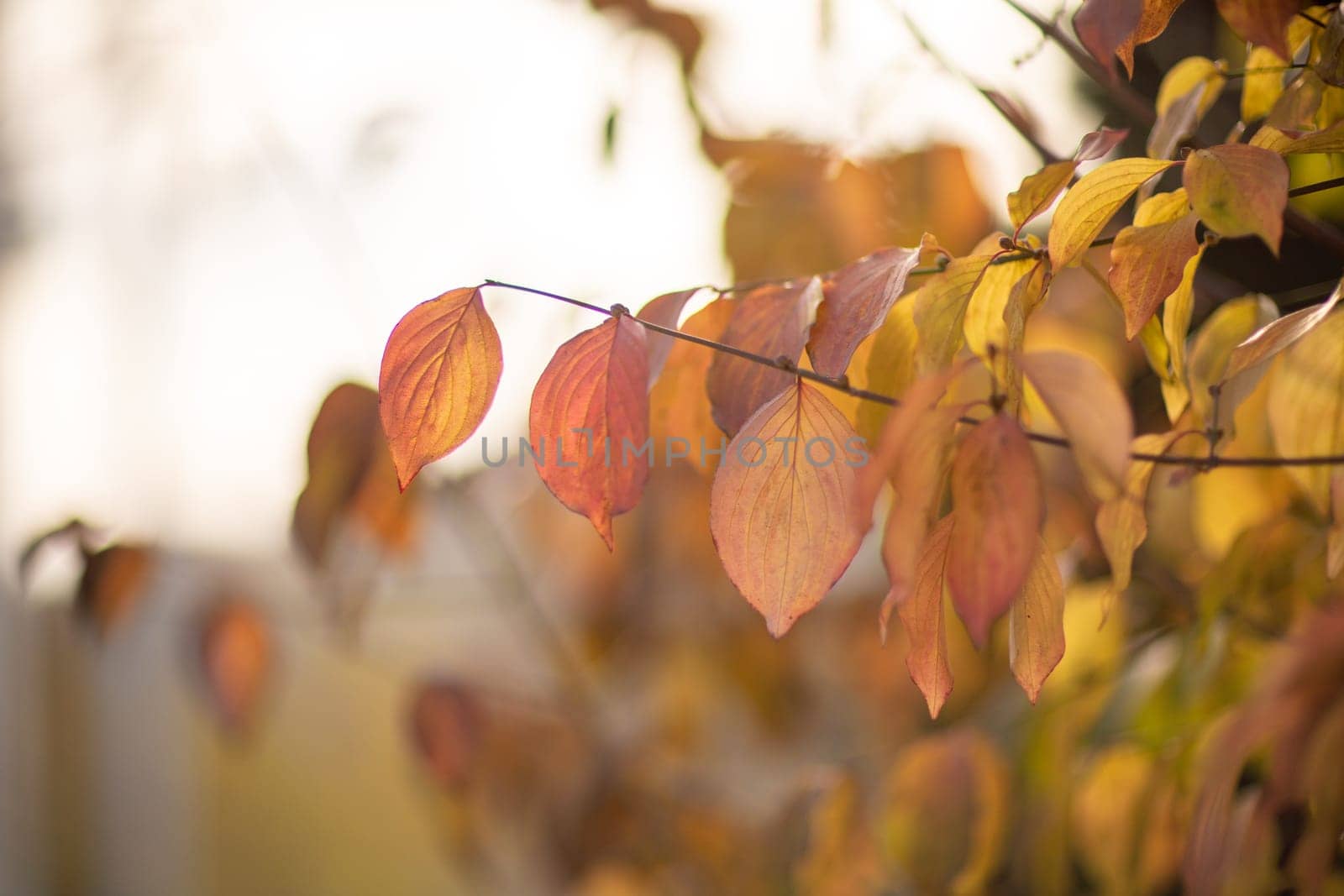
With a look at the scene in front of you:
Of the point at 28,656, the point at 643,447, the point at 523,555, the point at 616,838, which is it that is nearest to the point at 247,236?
the point at 523,555

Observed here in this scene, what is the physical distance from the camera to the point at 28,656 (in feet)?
5.75

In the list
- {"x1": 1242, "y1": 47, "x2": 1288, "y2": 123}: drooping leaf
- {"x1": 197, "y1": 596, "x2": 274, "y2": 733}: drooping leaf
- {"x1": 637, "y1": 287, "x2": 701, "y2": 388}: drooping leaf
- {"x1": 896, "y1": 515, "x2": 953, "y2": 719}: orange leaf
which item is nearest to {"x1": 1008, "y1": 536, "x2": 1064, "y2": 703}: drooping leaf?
{"x1": 896, "y1": 515, "x2": 953, "y2": 719}: orange leaf

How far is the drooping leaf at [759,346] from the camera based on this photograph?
1.00ft

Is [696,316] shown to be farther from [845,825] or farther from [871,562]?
[871,562]

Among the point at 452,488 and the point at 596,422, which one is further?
the point at 452,488

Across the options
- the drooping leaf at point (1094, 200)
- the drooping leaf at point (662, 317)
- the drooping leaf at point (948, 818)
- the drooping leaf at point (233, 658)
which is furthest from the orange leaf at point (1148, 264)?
the drooping leaf at point (233, 658)

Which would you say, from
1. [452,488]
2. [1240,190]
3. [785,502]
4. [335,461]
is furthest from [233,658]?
[1240,190]

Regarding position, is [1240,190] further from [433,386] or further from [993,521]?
[433,386]

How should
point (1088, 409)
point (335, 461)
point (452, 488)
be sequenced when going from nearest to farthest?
point (1088, 409) < point (335, 461) < point (452, 488)

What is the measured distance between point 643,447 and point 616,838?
69 cm

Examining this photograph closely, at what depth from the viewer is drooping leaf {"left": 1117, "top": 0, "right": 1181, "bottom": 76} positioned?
0.31 metres

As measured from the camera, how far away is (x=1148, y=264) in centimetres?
29

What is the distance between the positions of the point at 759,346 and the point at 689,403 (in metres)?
0.08

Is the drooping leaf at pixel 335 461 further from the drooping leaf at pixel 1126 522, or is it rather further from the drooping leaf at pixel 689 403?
the drooping leaf at pixel 1126 522
